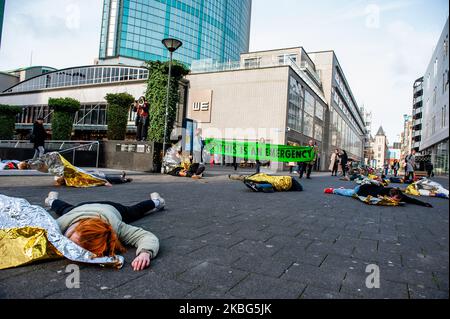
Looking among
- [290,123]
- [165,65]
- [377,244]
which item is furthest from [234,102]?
[377,244]

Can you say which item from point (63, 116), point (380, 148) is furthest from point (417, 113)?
point (380, 148)

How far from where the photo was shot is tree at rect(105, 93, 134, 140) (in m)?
16.6

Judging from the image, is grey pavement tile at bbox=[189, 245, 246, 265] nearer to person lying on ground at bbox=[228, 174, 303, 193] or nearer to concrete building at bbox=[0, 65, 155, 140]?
person lying on ground at bbox=[228, 174, 303, 193]

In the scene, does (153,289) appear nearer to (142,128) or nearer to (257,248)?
(257,248)

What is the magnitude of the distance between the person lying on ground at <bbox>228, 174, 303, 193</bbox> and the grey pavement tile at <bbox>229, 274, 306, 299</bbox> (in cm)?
571

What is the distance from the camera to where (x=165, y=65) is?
587 inches

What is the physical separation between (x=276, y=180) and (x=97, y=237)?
21.4 feet

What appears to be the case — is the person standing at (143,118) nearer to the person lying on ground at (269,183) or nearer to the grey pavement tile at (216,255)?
the person lying on ground at (269,183)

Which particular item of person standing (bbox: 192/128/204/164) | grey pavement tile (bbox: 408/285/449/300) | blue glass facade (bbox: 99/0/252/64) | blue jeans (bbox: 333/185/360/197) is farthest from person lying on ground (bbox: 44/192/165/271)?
blue glass facade (bbox: 99/0/252/64)

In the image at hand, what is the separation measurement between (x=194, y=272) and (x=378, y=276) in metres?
1.41

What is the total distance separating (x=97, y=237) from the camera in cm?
229

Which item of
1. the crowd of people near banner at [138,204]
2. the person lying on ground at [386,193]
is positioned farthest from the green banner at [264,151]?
the person lying on ground at [386,193]

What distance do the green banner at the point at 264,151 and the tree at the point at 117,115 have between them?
530 centimetres
